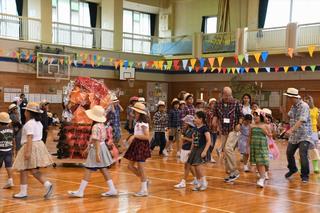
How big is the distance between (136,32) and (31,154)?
1909 centimetres

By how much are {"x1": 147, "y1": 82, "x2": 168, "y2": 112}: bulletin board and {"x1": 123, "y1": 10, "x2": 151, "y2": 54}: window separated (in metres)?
1.89

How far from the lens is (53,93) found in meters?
20.0

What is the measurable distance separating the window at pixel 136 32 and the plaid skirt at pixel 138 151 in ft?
54.9

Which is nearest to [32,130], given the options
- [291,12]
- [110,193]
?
[110,193]

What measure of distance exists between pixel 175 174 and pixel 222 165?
1722 mm

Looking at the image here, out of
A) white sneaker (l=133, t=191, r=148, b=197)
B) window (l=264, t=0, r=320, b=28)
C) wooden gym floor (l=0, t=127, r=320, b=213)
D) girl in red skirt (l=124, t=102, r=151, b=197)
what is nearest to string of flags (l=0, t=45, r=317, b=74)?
window (l=264, t=0, r=320, b=28)

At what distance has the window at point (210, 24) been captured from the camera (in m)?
23.6

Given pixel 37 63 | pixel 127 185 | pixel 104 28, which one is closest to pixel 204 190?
pixel 127 185

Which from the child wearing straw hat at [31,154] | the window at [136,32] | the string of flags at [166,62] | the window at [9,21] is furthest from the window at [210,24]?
the child wearing straw hat at [31,154]

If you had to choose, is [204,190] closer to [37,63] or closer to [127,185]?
[127,185]

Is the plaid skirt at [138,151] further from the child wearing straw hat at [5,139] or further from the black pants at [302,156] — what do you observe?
the black pants at [302,156]

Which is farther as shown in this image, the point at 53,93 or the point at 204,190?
the point at 53,93

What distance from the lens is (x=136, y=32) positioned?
80.7 ft

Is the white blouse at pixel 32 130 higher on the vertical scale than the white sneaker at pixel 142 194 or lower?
higher
